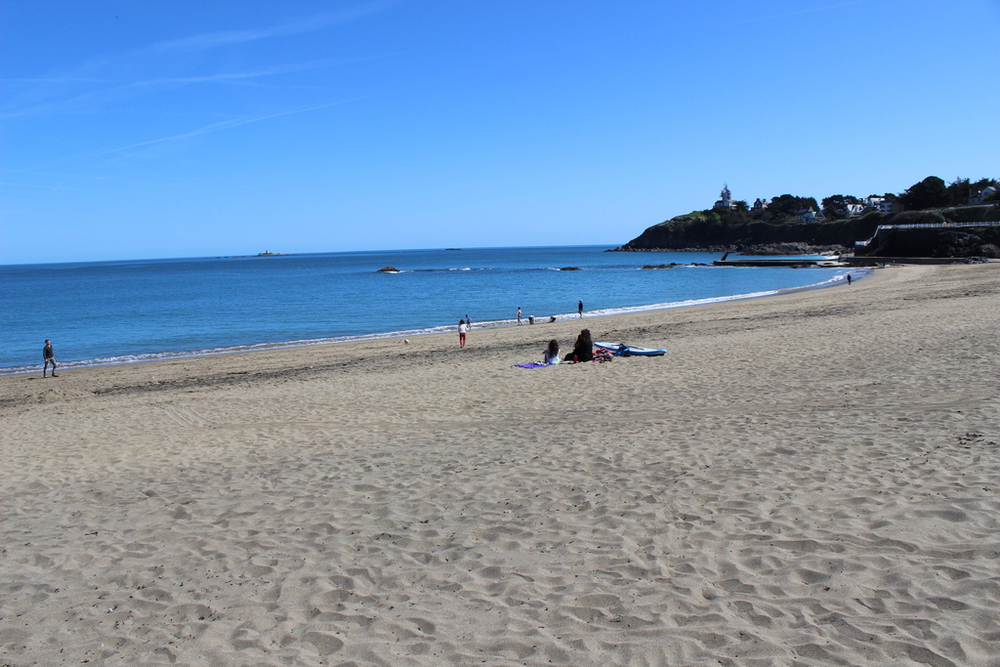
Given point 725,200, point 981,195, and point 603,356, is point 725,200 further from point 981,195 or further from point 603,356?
point 603,356

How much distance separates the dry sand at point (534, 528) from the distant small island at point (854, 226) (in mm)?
72351

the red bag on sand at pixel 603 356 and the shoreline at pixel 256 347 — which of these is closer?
the red bag on sand at pixel 603 356

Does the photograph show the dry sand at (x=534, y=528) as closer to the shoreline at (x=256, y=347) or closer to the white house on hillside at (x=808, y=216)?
the shoreline at (x=256, y=347)

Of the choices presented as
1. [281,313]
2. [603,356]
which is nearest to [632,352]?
[603,356]

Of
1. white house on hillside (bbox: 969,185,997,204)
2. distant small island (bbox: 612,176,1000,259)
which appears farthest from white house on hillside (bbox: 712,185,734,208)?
white house on hillside (bbox: 969,185,997,204)

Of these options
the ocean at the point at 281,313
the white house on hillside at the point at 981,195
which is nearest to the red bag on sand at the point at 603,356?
the ocean at the point at 281,313

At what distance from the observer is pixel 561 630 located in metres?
3.79

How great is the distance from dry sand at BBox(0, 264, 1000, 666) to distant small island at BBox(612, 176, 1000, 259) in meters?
72.4

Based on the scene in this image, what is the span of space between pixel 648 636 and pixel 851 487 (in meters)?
3.22

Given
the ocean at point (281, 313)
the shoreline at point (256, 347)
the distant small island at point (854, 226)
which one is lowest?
the shoreline at point (256, 347)

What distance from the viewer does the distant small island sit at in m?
71.4

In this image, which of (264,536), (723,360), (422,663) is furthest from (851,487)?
(723,360)

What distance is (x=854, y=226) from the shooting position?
12375 cm

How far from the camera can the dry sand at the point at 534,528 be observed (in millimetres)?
3750
